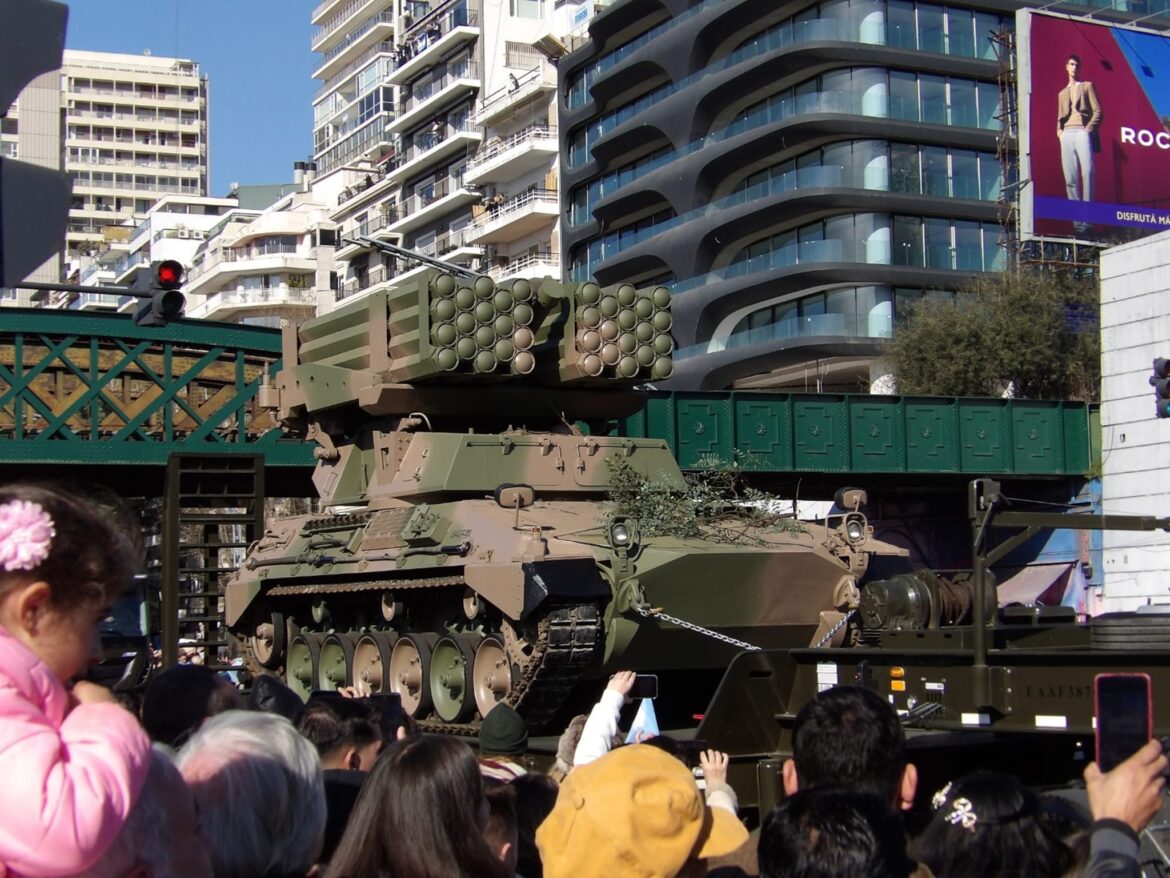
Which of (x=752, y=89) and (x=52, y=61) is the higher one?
(x=752, y=89)

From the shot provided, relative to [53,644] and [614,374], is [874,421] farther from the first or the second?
[53,644]

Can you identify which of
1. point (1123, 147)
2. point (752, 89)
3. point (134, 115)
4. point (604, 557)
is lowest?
point (604, 557)

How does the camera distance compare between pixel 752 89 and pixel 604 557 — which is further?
pixel 752 89

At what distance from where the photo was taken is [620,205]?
55844 mm

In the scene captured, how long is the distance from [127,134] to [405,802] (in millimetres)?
115730

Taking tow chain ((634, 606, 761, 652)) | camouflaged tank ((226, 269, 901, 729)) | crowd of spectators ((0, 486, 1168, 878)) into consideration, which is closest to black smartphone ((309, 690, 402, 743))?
crowd of spectators ((0, 486, 1168, 878))

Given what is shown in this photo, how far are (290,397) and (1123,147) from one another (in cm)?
2060

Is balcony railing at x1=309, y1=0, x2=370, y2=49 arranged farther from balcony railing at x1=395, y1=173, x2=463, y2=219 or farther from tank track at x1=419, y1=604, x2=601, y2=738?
tank track at x1=419, y1=604, x2=601, y2=738

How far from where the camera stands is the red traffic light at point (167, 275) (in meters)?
13.7

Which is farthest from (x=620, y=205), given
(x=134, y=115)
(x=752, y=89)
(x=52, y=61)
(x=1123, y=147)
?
(x=134, y=115)

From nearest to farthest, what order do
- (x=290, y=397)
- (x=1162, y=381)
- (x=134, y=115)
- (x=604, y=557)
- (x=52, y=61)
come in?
(x=52, y=61)
(x=604, y=557)
(x=1162, y=381)
(x=290, y=397)
(x=134, y=115)

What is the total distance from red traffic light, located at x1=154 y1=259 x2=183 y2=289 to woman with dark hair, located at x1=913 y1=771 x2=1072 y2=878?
10711 mm

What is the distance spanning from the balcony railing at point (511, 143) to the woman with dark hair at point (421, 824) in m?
59.4

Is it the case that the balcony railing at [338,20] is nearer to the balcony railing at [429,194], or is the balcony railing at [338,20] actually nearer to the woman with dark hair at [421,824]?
the balcony railing at [429,194]
